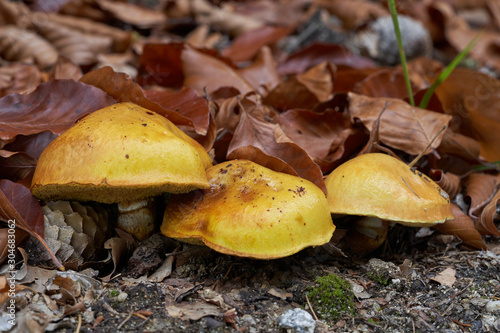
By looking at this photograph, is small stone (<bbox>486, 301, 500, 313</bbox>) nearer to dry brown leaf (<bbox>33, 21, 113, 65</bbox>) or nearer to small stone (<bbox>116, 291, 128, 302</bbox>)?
small stone (<bbox>116, 291, 128, 302</bbox>)

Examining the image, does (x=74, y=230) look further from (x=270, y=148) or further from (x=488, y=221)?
(x=488, y=221)

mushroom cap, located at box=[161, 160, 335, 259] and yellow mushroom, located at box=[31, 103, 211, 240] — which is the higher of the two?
yellow mushroom, located at box=[31, 103, 211, 240]

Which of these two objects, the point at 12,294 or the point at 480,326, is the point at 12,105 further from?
the point at 480,326

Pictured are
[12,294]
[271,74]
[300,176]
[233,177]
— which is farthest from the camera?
[271,74]

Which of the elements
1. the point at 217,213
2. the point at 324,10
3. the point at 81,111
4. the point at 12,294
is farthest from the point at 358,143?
the point at 324,10

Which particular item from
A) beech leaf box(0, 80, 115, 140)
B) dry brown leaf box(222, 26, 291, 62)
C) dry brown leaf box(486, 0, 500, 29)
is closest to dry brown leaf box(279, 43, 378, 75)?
dry brown leaf box(222, 26, 291, 62)

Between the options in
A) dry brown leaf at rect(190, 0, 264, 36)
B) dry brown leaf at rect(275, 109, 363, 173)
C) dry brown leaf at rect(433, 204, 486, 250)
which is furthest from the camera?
dry brown leaf at rect(190, 0, 264, 36)

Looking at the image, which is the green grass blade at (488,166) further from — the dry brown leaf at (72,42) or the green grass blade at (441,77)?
the dry brown leaf at (72,42)

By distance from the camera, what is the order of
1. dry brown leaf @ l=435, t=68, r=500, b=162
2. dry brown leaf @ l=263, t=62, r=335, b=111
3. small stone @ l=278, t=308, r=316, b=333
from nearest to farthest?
small stone @ l=278, t=308, r=316, b=333 → dry brown leaf @ l=435, t=68, r=500, b=162 → dry brown leaf @ l=263, t=62, r=335, b=111
